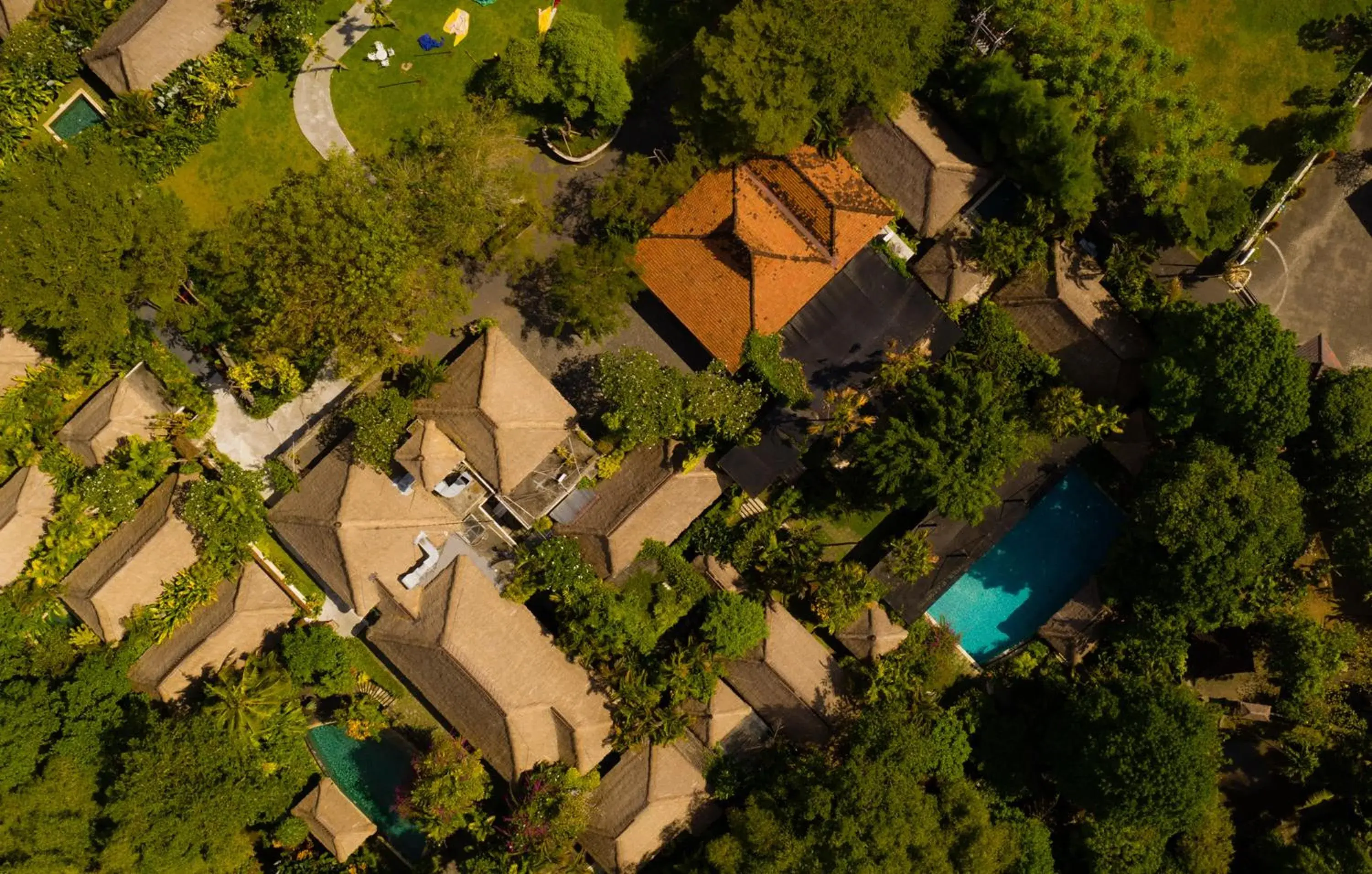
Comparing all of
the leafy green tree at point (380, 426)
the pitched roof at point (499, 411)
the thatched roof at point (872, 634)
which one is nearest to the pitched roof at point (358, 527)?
the leafy green tree at point (380, 426)

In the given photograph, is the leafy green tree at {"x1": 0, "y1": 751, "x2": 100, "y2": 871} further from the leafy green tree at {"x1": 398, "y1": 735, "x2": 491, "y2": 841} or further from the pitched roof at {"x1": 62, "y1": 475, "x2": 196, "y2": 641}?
the leafy green tree at {"x1": 398, "y1": 735, "x2": 491, "y2": 841}

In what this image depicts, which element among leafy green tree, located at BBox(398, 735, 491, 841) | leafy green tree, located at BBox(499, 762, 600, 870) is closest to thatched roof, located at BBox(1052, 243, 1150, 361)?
leafy green tree, located at BBox(499, 762, 600, 870)

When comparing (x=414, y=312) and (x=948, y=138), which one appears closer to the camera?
(x=414, y=312)

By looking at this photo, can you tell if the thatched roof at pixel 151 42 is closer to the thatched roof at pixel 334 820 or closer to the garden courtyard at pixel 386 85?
the garden courtyard at pixel 386 85

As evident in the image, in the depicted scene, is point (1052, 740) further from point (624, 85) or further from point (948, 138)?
point (624, 85)

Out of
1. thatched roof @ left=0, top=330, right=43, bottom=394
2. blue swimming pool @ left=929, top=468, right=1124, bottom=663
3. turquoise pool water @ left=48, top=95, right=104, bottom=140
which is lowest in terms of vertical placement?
blue swimming pool @ left=929, top=468, right=1124, bottom=663

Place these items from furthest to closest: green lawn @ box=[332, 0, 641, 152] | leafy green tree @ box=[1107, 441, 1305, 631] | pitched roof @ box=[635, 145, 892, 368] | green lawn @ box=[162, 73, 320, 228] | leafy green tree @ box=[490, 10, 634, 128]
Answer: green lawn @ box=[162, 73, 320, 228] < green lawn @ box=[332, 0, 641, 152] < pitched roof @ box=[635, 145, 892, 368] < leafy green tree @ box=[490, 10, 634, 128] < leafy green tree @ box=[1107, 441, 1305, 631]

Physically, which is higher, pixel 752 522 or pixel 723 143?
pixel 723 143

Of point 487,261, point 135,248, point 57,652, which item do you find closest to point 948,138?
point 487,261
